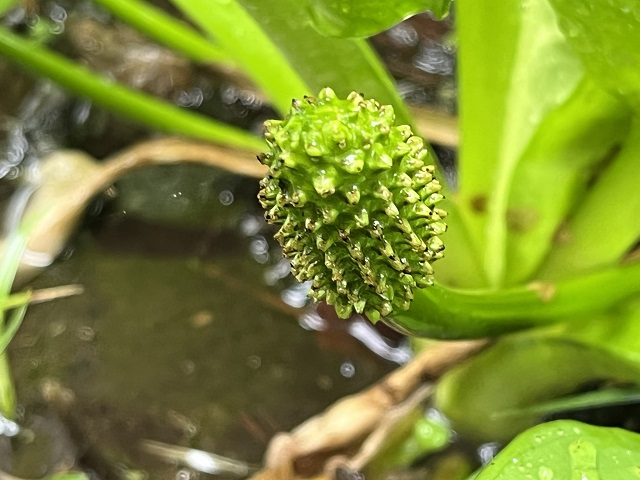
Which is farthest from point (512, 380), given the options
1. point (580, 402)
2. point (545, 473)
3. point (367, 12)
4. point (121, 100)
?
point (121, 100)

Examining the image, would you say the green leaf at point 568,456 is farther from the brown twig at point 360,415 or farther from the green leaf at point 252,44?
the green leaf at point 252,44

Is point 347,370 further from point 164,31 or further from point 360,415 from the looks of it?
point 164,31

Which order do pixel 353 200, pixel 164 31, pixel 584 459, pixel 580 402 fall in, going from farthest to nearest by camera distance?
pixel 164 31 < pixel 580 402 < pixel 584 459 < pixel 353 200

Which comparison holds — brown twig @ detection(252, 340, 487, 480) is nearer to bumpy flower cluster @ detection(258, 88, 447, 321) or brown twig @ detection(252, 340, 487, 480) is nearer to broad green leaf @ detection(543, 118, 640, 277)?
broad green leaf @ detection(543, 118, 640, 277)

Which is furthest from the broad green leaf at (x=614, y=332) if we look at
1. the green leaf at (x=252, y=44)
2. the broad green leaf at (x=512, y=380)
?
the green leaf at (x=252, y=44)

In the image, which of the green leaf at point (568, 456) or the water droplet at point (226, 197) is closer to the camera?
the green leaf at point (568, 456)
